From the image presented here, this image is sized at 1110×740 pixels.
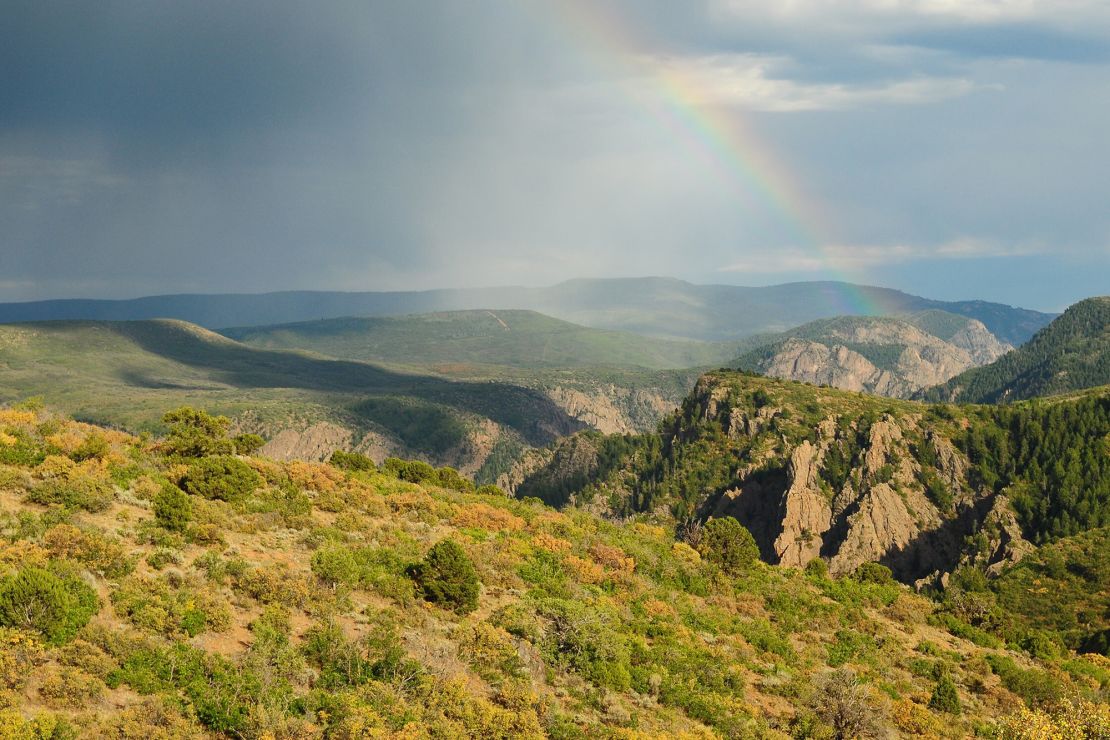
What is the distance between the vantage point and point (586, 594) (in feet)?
130

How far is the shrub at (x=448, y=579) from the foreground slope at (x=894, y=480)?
10438 cm

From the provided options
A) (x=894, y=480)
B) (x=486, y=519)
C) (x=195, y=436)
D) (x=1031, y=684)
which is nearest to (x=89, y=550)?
(x=195, y=436)

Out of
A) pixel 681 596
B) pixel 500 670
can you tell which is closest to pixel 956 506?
pixel 681 596

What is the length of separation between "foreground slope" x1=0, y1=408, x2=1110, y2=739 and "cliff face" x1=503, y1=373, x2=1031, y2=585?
80603mm

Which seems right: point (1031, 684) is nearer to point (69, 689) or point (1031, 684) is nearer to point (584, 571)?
point (584, 571)

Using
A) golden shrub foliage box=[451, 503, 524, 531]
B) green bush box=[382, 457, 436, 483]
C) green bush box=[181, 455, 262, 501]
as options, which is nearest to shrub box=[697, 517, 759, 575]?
golden shrub foliage box=[451, 503, 524, 531]

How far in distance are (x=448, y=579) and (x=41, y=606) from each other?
622 inches

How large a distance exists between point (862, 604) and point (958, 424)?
129 metres

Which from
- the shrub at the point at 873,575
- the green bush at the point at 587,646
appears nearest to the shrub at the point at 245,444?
the green bush at the point at 587,646

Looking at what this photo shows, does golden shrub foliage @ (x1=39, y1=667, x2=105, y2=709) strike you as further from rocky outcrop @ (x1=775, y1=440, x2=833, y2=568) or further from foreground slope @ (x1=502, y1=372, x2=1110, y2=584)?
rocky outcrop @ (x1=775, y1=440, x2=833, y2=568)

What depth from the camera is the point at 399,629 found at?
30141mm

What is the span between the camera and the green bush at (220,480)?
4053 centimetres

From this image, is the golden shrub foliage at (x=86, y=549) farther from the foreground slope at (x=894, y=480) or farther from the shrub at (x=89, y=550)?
the foreground slope at (x=894, y=480)

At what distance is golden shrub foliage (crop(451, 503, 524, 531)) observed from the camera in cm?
4762
